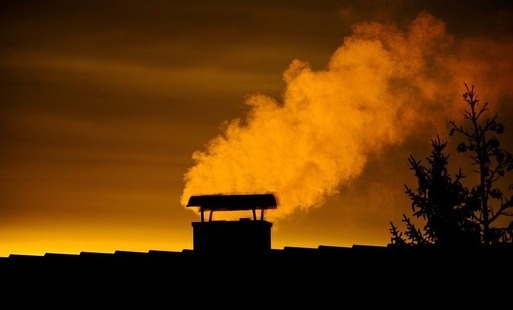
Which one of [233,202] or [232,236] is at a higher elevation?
[233,202]

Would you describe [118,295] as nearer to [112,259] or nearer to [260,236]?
[112,259]

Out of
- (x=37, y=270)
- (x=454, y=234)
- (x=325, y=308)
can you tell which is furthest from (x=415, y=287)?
(x=454, y=234)

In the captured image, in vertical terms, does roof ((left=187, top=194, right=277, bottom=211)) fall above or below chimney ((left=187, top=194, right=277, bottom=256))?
above

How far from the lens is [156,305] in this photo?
1420cm

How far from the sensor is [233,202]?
20734 mm

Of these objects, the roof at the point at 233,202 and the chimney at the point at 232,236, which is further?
the roof at the point at 233,202

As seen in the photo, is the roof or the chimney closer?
the chimney

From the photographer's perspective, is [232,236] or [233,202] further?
[233,202]

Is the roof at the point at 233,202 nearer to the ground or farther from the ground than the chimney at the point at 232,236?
farther from the ground

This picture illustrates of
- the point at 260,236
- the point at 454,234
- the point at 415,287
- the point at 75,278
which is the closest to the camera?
the point at 415,287

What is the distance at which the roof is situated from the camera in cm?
2014

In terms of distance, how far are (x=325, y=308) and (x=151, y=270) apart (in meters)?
3.48

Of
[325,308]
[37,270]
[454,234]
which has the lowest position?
[325,308]

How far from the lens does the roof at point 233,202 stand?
20141mm
